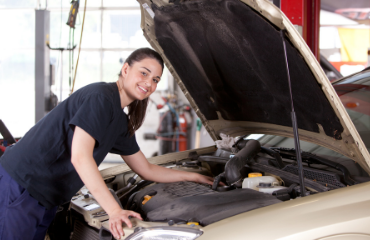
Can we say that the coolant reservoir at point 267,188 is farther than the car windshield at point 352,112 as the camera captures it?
No

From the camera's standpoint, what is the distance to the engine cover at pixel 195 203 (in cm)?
125

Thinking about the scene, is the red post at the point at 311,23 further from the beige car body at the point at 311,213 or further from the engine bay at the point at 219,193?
the beige car body at the point at 311,213

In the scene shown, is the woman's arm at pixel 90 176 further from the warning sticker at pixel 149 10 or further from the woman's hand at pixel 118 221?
the warning sticker at pixel 149 10

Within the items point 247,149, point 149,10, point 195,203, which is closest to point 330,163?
point 247,149

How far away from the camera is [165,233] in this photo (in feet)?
3.63

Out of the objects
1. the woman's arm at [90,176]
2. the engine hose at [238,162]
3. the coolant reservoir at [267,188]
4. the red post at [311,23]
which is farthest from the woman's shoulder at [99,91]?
the red post at [311,23]

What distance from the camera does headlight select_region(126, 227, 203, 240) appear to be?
107cm

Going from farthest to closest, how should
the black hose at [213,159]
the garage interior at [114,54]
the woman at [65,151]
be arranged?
the garage interior at [114,54] → the black hose at [213,159] → the woman at [65,151]

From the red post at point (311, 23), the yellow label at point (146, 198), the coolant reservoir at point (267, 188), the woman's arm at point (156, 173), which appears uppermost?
the red post at point (311, 23)

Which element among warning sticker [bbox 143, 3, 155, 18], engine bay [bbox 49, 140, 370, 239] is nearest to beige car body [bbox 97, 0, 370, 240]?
engine bay [bbox 49, 140, 370, 239]

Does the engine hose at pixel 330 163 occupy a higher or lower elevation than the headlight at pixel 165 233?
higher

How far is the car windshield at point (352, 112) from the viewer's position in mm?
1689

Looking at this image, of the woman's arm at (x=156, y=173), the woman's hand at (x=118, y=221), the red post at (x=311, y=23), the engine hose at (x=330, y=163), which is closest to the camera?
the woman's hand at (x=118, y=221)

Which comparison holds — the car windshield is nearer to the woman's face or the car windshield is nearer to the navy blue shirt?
the woman's face
